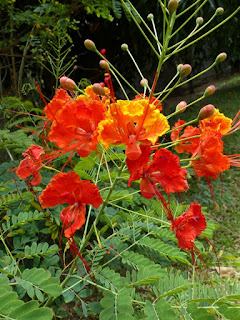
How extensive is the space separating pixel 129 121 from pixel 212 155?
21 centimetres

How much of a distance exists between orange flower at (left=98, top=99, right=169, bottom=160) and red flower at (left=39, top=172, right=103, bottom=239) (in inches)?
5.3

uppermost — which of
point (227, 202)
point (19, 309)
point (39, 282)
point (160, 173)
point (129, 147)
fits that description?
point (129, 147)

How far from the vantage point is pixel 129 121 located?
29.5 inches

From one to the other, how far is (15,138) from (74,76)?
2.67 m

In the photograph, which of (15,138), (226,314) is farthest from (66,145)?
(15,138)

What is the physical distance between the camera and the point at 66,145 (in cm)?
81

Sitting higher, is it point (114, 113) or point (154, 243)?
point (114, 113)

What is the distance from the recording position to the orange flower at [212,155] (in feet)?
2.54

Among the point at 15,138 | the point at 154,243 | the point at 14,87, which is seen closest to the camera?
the point at 154,243

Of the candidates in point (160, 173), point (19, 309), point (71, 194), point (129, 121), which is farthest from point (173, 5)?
point (19, 309)

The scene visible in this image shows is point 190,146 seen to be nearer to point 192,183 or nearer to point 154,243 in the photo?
point 154,243

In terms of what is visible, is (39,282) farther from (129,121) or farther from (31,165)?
(129,121)

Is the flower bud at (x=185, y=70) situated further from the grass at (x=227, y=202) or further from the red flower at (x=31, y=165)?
the grass at (x=227, y=202)

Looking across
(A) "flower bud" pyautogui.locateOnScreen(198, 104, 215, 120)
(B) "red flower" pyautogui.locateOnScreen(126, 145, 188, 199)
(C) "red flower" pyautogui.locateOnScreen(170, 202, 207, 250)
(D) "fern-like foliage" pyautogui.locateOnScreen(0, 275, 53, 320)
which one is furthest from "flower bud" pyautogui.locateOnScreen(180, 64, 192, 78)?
(D) "fern-like foliage" pyautogui.locateOnScreen(0, 275, 53, 320)
